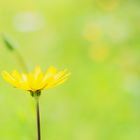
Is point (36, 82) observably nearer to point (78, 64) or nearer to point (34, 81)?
point (34, 81)

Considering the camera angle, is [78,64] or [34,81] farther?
[78,64]

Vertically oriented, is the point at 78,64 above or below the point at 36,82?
above

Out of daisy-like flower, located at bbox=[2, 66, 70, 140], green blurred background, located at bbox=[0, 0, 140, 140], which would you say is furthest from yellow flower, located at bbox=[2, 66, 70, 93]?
green blurred background, located at bbox=[0, 0, 140, 140]

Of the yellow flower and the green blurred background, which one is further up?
the green blurred background

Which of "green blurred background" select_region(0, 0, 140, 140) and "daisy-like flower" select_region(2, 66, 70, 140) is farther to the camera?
"green blurred background" select_region(0, 0, 140, 140)

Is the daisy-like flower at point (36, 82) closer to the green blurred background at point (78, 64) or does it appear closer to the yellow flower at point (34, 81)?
the yellow flower at point (34, 81)

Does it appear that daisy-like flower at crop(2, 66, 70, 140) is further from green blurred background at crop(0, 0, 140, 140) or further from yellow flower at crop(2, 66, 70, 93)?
green blurred background at crop(0, 0, 140, 140)

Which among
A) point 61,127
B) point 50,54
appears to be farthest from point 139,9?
point 61,127

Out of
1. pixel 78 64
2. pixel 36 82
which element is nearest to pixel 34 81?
pixel 36 82
